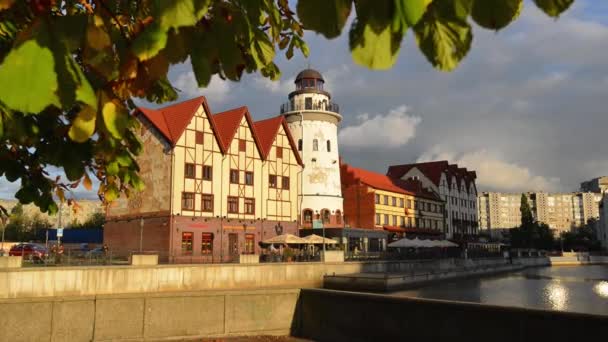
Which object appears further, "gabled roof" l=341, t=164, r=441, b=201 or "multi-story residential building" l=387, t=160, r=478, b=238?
"multi-story residential building" l=387, t=160, r=478, b=238

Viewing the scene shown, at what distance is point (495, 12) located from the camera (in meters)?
1.54

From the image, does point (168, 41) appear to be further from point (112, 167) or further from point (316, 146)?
point (316, 146)

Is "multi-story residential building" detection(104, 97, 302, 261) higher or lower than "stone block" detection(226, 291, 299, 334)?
higher

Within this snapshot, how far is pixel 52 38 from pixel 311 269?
33931 mm

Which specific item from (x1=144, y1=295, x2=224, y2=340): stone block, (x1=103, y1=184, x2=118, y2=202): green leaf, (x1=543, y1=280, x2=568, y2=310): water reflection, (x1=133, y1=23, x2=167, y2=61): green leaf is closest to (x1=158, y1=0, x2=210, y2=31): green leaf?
(x1=133, y1=23, x2=167, y2=61): green leaf

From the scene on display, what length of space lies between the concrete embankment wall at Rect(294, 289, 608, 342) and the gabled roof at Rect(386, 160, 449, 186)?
67224mm

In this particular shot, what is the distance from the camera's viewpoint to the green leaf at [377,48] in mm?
1551

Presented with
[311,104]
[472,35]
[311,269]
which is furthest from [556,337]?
[311,104]

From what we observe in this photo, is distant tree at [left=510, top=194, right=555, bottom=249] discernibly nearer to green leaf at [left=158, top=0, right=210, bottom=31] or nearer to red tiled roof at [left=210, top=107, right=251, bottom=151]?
red tiled roof at [left=210, top=107, right=251, bottom=151]

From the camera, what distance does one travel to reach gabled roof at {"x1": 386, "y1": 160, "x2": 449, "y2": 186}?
83375mm

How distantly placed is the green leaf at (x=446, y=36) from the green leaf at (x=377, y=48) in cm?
11

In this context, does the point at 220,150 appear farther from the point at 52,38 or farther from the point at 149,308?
the point at 52,38

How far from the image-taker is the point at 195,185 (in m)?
43.3

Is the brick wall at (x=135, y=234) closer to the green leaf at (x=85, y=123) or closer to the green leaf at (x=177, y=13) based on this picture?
the green leaf at (x=85, y=123)
